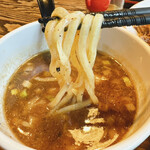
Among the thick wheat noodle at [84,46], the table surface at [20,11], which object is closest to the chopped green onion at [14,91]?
the thick wheat noodle at [84,46]

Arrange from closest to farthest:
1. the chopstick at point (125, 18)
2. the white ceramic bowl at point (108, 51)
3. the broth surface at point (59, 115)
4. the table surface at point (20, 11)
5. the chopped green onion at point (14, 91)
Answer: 1. the chopstick at point (125, 18)
2. the broth surface at point (59, 115)
3. the white ceramic bowl at point (108, 51)
4. the chopped green onion at point (14, 91)
5. the table surface at point (20, 11)

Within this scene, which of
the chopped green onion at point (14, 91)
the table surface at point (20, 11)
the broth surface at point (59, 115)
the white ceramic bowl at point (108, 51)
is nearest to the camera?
the broth surface at point (59, 115)

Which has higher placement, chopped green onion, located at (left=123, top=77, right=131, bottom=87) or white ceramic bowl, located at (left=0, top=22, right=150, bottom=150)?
white ceramic bowl, located at (left=0, top=22, right=150, bottom=150)

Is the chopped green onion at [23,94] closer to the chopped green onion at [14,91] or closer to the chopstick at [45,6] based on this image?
the chopped green onion at [14,91]

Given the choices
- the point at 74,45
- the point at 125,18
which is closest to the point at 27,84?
the point at 74,45

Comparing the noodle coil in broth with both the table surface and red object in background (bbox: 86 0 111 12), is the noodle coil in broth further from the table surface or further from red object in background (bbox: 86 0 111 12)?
red object in background (bbox: 86 0 111 12)

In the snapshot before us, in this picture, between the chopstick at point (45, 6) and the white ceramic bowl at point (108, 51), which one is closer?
the white ceramic bowl at point (108, 51)

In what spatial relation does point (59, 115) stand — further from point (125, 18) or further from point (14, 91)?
point (125, 18)

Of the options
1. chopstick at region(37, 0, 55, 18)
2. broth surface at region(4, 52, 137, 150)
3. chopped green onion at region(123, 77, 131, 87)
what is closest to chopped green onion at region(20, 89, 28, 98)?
broth surface at region(4, 52, 137, 150)
